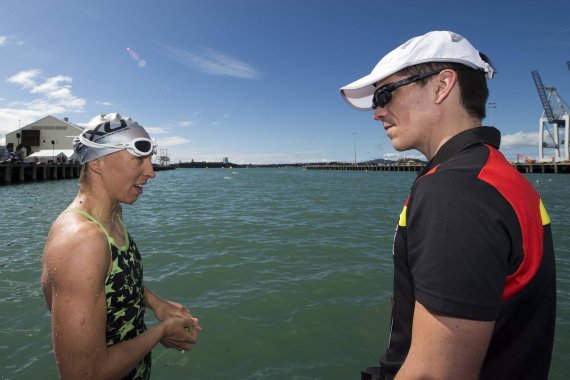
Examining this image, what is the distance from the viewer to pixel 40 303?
19.0 ft

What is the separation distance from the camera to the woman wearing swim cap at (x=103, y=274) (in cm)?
165

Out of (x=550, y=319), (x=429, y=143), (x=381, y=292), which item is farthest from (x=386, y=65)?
(x=381, y=292)

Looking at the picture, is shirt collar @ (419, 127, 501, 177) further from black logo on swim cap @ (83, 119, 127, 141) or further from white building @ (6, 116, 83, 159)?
white building @ (6, 116, 83, 159)

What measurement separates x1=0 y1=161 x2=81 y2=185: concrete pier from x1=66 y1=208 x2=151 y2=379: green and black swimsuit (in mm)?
36157

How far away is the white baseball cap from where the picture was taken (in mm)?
1396

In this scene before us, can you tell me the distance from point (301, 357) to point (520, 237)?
410 cm

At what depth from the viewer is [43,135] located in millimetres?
74375

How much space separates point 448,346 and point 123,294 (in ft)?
6.12

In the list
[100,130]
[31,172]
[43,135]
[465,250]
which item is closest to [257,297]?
[100,130]

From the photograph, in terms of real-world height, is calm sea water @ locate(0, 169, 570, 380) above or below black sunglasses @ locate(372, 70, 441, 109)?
below

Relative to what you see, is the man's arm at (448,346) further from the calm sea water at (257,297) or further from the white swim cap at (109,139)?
the calm sea water at (257,297)

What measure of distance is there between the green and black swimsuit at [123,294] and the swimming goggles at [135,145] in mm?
435

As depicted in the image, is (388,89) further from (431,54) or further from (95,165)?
(95,165)

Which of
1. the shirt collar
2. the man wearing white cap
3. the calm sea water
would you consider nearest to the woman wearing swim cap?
the man wearing white cap
